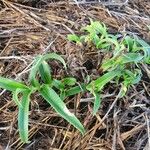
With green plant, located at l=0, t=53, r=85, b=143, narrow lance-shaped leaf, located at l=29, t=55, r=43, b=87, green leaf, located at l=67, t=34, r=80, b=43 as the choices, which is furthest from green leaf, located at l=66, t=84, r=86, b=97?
green leaf, located at l=67, t=34, r=80, b=43

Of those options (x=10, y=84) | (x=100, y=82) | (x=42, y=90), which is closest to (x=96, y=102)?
(x=100, y=82)

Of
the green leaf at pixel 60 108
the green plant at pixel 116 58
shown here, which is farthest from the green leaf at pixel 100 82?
the green leaf at pixel 60 108

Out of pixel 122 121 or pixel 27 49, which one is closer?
pixel 122 121

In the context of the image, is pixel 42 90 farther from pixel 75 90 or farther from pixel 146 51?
pixel 146 51

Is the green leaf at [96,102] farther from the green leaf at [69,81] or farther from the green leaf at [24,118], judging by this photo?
the green leaf at [24,118]

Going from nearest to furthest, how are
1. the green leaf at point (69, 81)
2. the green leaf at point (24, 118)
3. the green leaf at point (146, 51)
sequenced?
the green leaf at point (24, 118), the green leaf at point (69, 81), the green leaf at point (146, 51)

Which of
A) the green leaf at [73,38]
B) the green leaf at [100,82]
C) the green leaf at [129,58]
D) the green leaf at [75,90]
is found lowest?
the green leaf at [75,90]

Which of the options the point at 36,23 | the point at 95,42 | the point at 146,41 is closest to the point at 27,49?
the point at 36,23

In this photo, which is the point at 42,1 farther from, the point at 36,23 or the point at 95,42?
the point at 95,42
